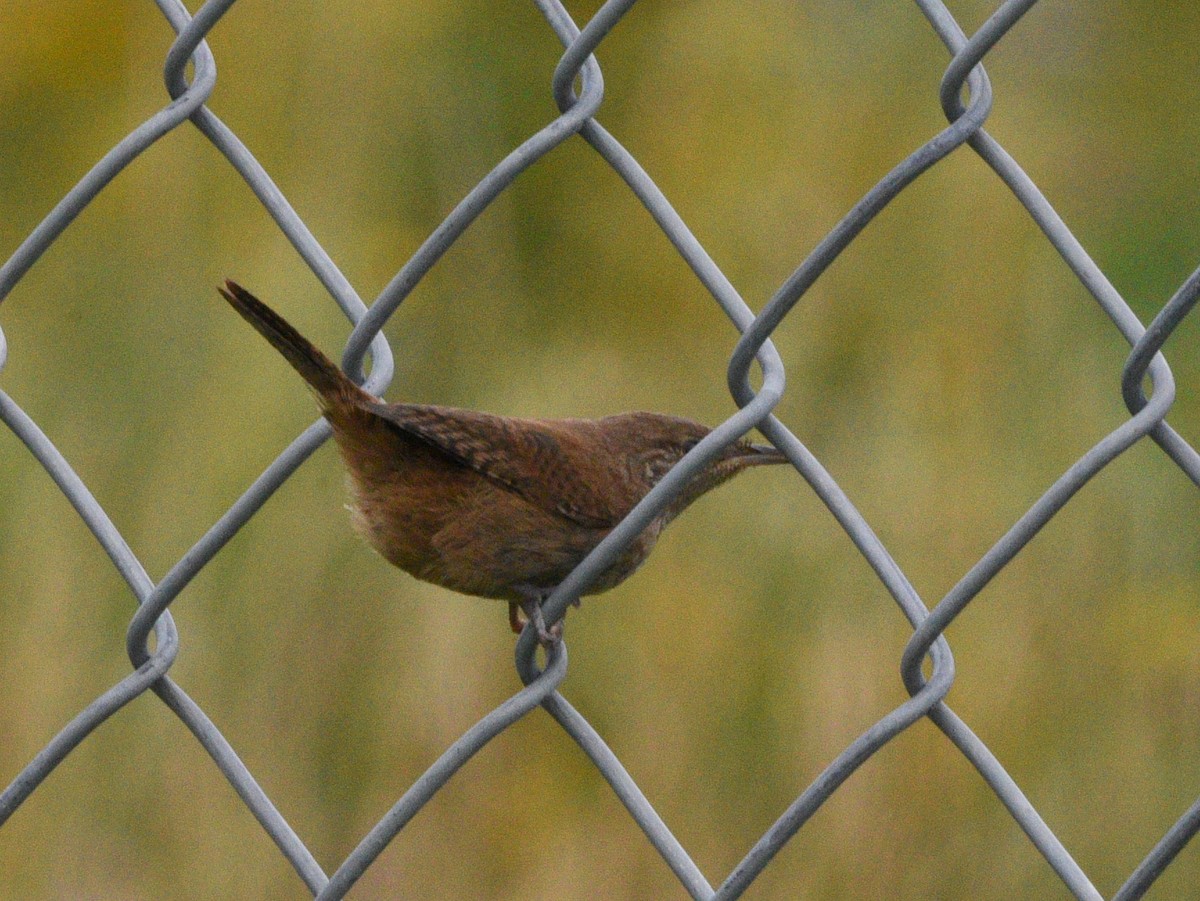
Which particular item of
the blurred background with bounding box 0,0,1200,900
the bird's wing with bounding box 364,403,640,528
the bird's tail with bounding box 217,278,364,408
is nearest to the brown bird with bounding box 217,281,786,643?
the bird's wing with bounding box 364,403,640,528

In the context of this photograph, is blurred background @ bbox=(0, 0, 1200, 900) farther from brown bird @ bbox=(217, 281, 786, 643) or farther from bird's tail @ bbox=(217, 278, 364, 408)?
bird's tail @ bbox=(217, 278, 364, 408)

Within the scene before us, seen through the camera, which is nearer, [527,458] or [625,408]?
[527,458]

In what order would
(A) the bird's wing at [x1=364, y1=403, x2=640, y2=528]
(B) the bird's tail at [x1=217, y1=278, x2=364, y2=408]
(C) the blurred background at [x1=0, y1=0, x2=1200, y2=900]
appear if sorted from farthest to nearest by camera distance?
1. (C) the blurred background at [x1=0, y1=0, x2=1200, y2=900]
2. (A) the bird's wing at [x1=364, y1=403, x2=640, y2=528]
3. (B) the bird's tail at [x1=217, y1=278, x2=364, y2=408]

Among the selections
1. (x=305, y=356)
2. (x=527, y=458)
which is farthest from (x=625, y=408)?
(x=305, y=356)

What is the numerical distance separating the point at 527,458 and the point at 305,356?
0.44 metres

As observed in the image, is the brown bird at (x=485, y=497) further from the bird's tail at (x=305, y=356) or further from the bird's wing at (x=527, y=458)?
the bird's tail at (x=305, y=356)

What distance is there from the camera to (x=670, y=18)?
13.6ft

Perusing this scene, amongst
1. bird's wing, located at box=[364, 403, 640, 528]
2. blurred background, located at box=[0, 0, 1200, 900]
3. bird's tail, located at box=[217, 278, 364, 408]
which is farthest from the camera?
blurred background, located at box=[0, 0, 1200, 900]

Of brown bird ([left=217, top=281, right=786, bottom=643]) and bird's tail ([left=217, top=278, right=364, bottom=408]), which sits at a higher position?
bird's tail ([left=217, top=278, right=364, bottom=408])

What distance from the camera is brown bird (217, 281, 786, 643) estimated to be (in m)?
2.07

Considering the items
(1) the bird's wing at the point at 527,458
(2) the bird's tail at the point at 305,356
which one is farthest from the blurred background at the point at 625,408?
(2) the bird's tail at the point at 305,356

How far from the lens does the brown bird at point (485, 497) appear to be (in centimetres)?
207

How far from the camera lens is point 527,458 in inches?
85.0

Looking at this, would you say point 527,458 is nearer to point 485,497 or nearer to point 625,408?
point 485,497
